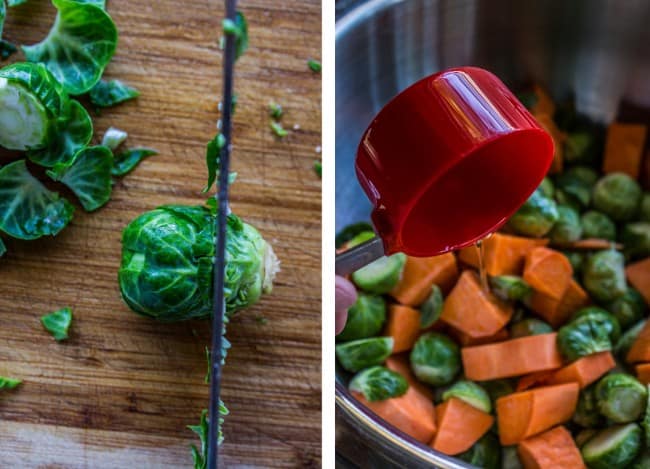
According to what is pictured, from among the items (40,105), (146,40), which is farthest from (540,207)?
(40,105)

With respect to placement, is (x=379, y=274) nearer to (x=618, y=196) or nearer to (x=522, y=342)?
(x=522, y=342)

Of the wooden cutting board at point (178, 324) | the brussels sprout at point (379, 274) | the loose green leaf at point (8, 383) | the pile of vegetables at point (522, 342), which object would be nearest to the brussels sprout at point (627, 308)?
the pile of vegetables at point (522, 342)

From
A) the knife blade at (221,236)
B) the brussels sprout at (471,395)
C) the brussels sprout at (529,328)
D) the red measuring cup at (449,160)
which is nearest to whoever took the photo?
the knife blade at (221,236)

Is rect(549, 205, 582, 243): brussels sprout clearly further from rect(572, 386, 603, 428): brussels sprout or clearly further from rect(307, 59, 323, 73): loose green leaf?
rect(307, 59, 323, 73): loose green leaf

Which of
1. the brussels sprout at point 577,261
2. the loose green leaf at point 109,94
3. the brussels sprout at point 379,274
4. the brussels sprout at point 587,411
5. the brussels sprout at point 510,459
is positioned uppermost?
the loose green leaf at point 109,94

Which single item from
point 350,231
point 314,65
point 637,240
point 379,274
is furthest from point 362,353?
point 637,240

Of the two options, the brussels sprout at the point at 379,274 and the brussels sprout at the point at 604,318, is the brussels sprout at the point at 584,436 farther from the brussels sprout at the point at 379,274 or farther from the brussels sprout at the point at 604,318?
the brussels sprout at the point at 379,274

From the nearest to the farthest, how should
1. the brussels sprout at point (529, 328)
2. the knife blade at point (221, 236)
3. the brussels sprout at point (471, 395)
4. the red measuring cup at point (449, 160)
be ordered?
the knife blade at point (221, 236) < the red measuring cup at point (449, 160) < the brussels sprout at point (471, 395) < the brussels sprout at point (529, 328)

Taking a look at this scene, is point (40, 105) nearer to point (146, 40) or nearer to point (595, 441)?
point (146, 40)
